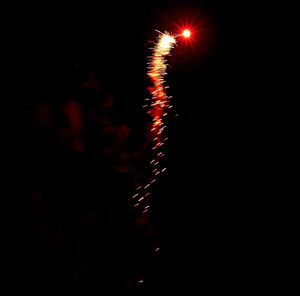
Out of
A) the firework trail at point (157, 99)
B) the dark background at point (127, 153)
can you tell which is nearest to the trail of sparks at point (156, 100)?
the firework trail at point (157, 99)

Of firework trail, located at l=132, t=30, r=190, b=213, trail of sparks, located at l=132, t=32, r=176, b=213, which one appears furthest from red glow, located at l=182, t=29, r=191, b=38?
trail of sparks, located at l=132, t=32, r=176, b=213

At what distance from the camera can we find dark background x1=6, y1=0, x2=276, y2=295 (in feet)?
12.2

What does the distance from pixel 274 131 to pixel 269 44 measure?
1167mm

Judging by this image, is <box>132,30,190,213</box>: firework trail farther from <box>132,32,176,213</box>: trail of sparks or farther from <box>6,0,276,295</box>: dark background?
<box>6,0,276,295</box>: dark background

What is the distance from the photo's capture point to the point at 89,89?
423 cm

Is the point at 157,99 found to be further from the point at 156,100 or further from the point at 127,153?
the point at 127,153

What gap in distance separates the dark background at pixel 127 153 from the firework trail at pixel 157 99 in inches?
4.6

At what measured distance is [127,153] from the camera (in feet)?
14.3

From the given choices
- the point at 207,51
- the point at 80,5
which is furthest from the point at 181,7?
the point at 80,5

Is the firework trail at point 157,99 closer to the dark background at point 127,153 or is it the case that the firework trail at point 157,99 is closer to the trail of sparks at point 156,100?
the trail of sparks at point 156,100

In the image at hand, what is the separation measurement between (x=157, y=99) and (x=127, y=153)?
0.77m

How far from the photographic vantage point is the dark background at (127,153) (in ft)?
12.2

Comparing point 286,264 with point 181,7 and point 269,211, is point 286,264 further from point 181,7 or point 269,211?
point 181,7

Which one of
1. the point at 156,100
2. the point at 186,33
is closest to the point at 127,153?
the point at 156,100
